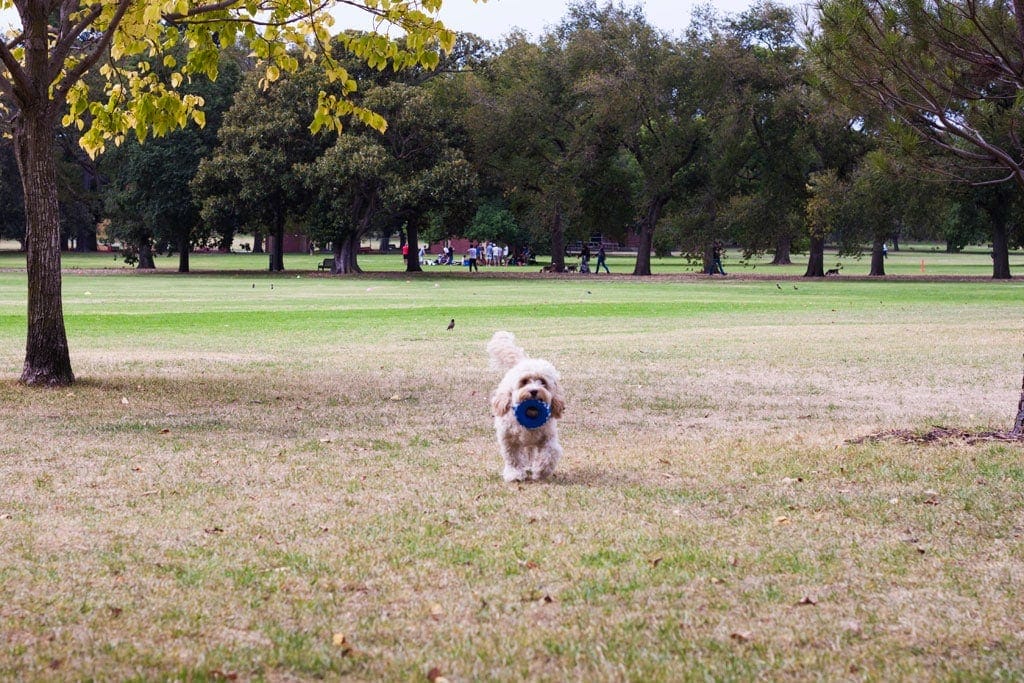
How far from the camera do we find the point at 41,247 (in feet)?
39.4

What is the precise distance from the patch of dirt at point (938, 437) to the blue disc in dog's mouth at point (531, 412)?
9.54 ft

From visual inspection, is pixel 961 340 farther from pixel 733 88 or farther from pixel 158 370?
pixel 733 88

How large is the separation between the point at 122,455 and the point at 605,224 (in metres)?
48.8

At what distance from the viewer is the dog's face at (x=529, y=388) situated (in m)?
7.18

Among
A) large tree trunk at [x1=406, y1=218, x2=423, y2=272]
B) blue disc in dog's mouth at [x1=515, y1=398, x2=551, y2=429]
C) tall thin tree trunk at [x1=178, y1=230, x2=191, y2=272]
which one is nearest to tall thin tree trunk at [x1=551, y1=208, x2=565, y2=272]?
large tree trunk at [x1=406, y1=218, x2=423, y2=272]

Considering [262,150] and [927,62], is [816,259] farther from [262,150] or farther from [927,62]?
[927,62]

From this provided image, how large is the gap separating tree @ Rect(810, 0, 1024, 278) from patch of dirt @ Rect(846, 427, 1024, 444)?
1.97 m

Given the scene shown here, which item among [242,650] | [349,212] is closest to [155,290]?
[349,212]

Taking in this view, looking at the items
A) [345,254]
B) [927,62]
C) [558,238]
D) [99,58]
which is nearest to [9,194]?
[345,254]

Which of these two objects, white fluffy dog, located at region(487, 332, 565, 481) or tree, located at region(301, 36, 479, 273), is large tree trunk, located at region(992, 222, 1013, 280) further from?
white fluffy dog, located at region(487, 332, 565, 481)

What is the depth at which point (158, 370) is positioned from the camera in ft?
46.0

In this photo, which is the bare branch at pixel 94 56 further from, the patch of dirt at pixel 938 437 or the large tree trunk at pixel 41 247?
the patch of dirt at pixel 938 437

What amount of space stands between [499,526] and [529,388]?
1.15 metres

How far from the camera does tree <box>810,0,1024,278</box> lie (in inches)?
356
